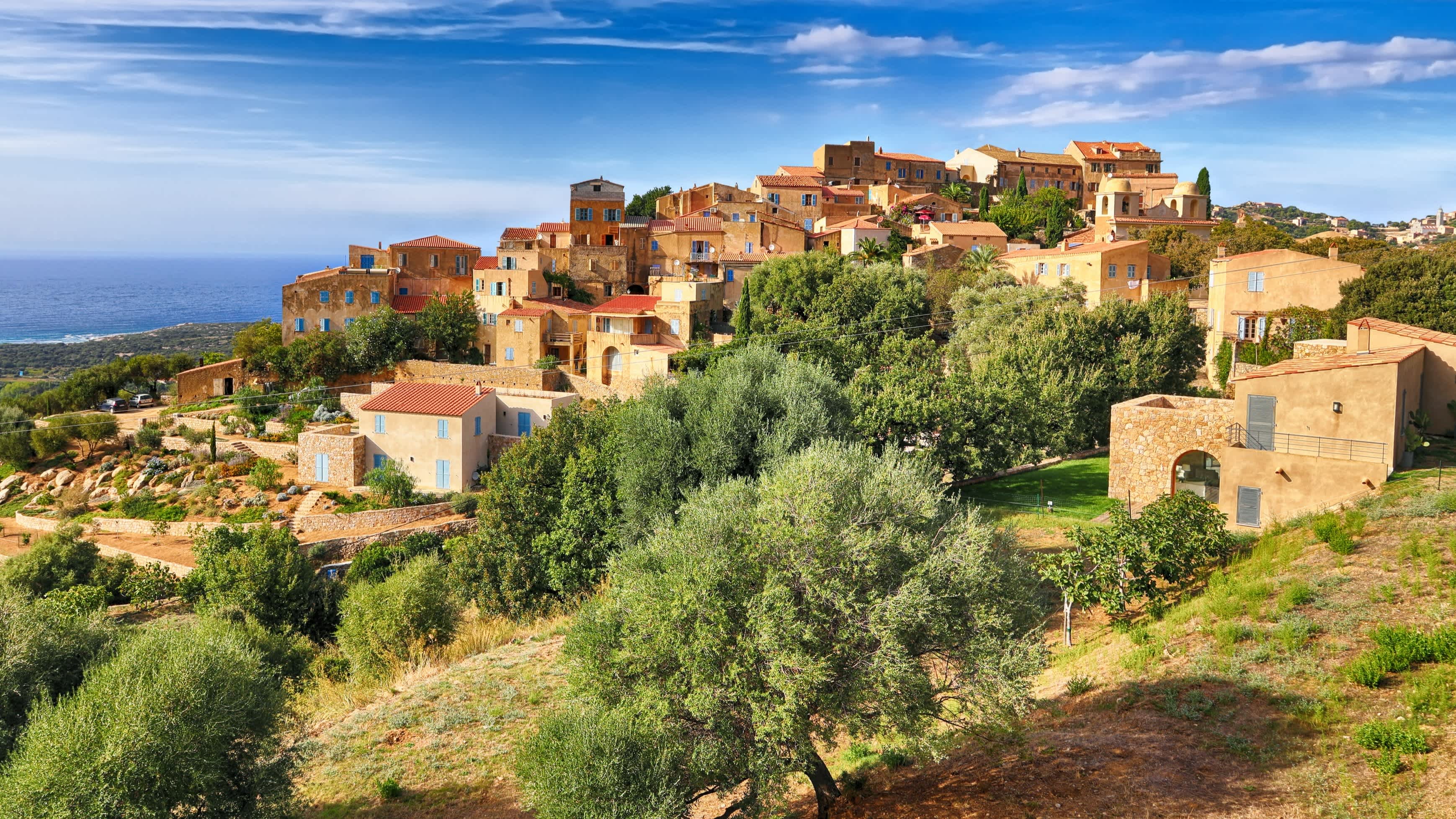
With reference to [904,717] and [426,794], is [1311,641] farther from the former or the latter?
[426,794]

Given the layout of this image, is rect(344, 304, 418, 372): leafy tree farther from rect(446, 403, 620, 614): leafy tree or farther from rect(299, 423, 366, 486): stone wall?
rect(446, 403, 620, 614): leafy tree

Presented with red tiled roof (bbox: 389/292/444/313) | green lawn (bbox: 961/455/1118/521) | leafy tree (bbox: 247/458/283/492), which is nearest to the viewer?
green lawn (bbox: 961/455/1118/521)

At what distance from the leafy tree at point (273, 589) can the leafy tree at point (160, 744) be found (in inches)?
509

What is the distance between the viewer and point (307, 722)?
1831cm

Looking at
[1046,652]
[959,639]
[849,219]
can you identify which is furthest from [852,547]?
[849,219]

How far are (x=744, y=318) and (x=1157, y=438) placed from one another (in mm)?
29232

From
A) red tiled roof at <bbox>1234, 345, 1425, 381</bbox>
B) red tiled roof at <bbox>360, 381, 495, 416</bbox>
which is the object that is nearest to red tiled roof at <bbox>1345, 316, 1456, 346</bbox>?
red tiled roof at <bbox>1234, 345, 1425, 381</bbox>

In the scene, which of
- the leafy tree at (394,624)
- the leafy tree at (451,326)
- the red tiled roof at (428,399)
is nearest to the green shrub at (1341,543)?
the leafy tree at (394,624)

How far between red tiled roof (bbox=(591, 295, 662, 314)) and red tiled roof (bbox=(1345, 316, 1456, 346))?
33.0m

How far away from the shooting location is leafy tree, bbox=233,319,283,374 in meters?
53.9

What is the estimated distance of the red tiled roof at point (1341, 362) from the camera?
19234 millimetres

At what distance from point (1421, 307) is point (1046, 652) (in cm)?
3168

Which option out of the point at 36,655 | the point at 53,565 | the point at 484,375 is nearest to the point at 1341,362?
the point at 36,655

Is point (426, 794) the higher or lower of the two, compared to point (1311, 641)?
lower
